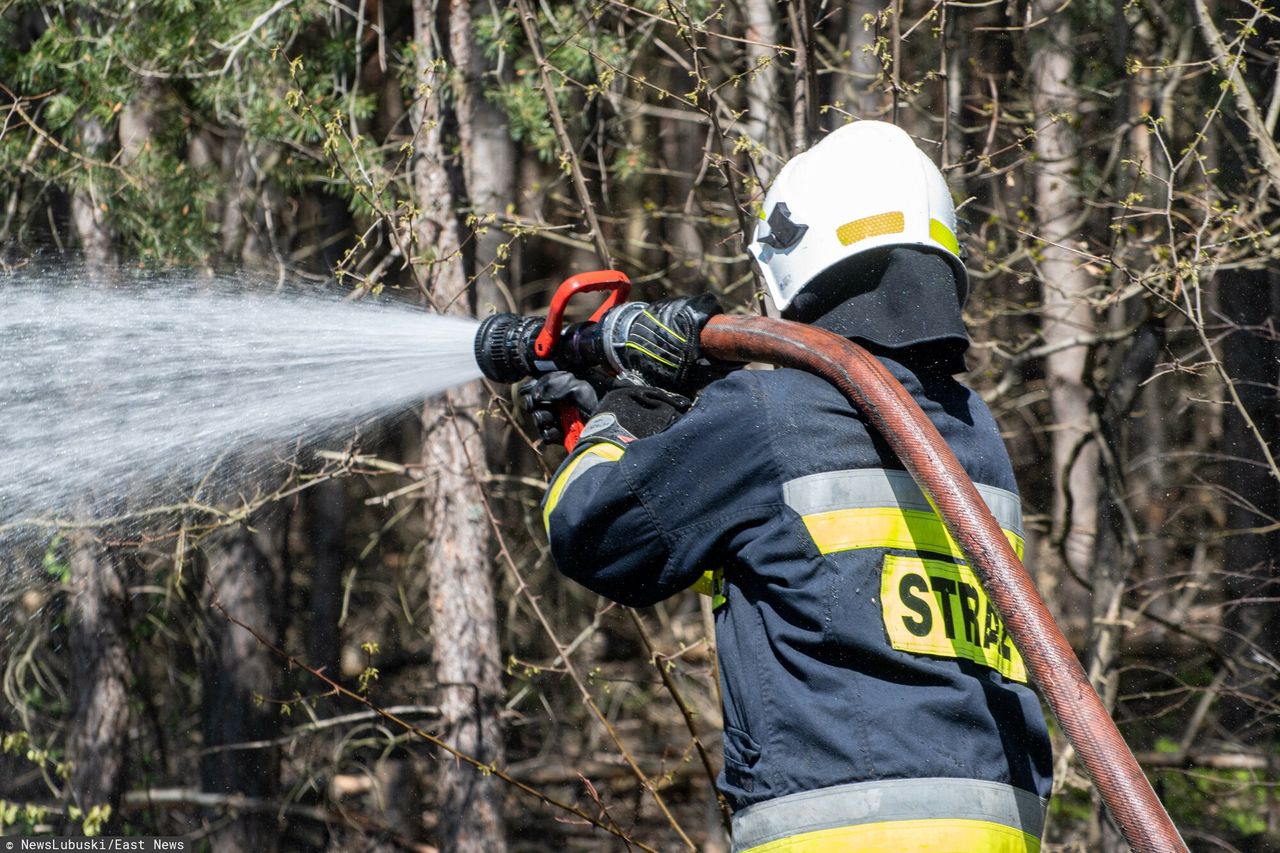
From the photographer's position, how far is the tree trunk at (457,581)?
4.81 meters

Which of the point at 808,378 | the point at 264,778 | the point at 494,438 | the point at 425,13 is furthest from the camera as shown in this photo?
the point at 264,778

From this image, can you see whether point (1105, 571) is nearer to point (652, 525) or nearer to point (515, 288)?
point (515, 288)

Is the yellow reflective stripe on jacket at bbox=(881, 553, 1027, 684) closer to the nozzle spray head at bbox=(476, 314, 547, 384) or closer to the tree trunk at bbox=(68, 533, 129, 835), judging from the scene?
the nozzle spray head at bbox=(476, 314, 547, 384)

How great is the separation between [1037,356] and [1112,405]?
0.40 metres

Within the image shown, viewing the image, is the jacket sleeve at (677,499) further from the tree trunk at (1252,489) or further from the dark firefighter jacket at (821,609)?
the tree trunk at (1252,489)

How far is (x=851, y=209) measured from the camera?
2.39m

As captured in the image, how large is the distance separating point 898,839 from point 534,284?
5634mm

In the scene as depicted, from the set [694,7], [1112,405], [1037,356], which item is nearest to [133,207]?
[694,7]

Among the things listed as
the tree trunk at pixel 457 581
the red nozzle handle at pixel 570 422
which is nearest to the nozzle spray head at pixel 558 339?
the red nozzle handle at pixel 570 422

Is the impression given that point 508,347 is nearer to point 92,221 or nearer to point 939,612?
point 939,612

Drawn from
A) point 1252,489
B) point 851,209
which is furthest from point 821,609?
point 1252,489

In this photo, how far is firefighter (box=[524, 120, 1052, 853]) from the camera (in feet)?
6.88

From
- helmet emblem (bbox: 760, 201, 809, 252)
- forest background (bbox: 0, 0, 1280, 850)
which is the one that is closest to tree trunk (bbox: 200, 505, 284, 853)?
forest background (bbox: 0, 0, 1280, 850)

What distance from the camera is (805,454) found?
2.16m
